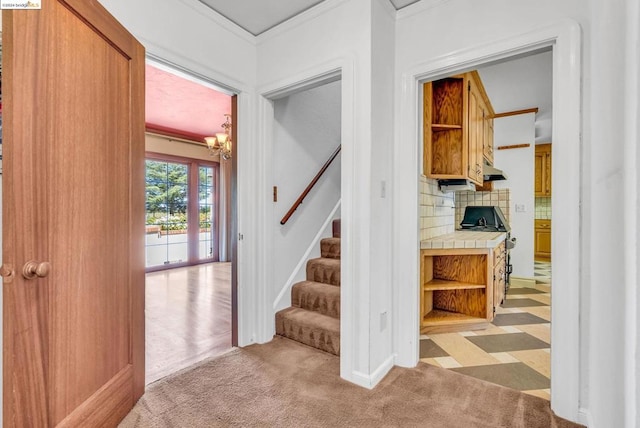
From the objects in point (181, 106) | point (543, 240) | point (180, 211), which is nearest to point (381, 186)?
point (181, 106)

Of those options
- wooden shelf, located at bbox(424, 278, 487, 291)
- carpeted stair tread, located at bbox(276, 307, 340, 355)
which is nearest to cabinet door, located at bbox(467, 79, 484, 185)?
wooden shelf, located at bbox(424, 278, 487, 291)

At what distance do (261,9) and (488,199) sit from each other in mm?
4239

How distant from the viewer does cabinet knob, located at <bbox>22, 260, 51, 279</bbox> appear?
1.09 meters

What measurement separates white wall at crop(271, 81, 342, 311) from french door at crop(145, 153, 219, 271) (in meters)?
3.88

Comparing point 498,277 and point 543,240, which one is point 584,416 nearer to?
point 498,277

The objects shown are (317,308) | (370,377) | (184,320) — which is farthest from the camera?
(184,320)

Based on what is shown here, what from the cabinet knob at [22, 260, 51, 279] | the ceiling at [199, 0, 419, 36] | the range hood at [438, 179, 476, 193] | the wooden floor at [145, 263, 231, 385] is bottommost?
the wooden floor at [145, 263, 231, 385]

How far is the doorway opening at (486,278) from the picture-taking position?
88.0 inches

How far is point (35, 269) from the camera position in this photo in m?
1.12

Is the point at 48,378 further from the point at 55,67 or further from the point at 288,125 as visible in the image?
the point at 288,125

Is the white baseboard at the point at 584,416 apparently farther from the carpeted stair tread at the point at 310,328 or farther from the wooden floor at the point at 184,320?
the wooden floor at the point at 184,320

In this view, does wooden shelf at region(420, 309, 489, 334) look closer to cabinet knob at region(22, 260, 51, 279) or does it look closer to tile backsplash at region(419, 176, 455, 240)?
tile backsplash at region(419, 176, 455, 240)

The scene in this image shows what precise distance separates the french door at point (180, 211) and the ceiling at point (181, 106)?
0.65 meters

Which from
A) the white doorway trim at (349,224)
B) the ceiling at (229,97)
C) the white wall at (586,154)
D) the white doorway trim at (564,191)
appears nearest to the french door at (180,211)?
the ceiling at (229,97)
